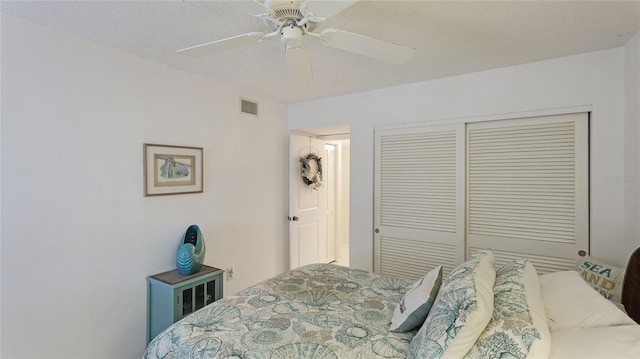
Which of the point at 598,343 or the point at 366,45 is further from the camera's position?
the point at 366,45

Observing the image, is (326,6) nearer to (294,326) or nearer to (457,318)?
(457,318)

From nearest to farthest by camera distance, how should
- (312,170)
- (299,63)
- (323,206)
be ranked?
(299,63)
(312,170)
(323,206)

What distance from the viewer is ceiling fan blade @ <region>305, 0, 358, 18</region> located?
112 cm

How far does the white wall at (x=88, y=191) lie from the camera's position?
173cm

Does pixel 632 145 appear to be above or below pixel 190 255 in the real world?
above

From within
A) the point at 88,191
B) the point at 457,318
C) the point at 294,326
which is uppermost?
the point at 88,191

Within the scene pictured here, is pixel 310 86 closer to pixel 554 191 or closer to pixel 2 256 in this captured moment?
pixel 554 191

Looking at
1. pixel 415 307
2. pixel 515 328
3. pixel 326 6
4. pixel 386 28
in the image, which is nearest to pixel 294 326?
pixel 415 307

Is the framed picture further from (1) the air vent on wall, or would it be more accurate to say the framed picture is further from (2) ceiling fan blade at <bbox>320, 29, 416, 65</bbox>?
(2) ceiling fan blade at <bbox>320, 29, 416, 65</bbox>

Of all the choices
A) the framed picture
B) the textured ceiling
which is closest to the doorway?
the framed picture

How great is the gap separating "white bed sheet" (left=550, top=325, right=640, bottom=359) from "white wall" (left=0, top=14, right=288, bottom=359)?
255 cm

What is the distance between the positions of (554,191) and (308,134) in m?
2.64

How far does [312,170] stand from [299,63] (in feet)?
7.52

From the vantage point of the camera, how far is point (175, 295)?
217 centimetres
